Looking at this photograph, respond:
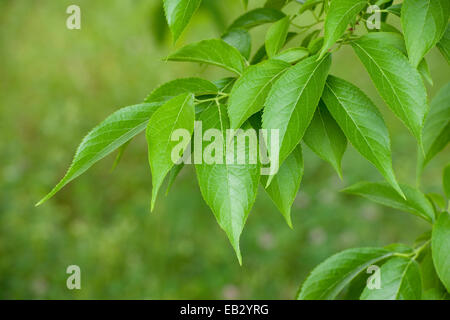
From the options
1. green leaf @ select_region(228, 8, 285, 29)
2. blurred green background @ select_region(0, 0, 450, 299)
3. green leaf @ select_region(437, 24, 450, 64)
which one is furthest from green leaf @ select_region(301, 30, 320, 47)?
blurred green background @ select_region(0, 0, 450, 299)

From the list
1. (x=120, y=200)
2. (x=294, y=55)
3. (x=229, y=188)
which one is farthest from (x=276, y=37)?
(x=120, y=200)

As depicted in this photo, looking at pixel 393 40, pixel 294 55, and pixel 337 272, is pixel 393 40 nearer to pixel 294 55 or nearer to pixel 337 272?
pixel 294 55

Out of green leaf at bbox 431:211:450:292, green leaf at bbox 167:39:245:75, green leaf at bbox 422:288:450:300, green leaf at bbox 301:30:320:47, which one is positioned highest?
green leaf at bbox 301:30:320:47

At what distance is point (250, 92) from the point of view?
0.36 metres

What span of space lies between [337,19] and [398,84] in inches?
2.3

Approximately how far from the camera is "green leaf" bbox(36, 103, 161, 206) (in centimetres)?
35

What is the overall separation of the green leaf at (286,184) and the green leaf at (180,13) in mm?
120

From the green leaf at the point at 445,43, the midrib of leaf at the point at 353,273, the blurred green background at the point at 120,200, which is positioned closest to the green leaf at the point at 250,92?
the green leaf at the point at 445,43

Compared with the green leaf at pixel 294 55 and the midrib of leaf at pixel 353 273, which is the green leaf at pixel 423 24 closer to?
the green leaf at pixel 294 55

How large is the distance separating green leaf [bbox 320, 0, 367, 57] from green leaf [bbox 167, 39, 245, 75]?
0.09 m

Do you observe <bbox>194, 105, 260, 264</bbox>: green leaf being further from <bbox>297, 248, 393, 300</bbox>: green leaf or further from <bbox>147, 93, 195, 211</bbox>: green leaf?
<bbox>297, 248, 393, 300</bbox>: green leaf

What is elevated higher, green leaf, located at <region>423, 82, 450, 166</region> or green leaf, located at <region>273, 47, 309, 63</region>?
green leaf, located at <region>273, 47, 309, 63</region>

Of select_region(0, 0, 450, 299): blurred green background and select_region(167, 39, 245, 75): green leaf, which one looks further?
select_region(0, 0, 450, 299): blurred green background

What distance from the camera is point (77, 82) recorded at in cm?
235
